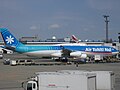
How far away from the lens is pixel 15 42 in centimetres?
7394

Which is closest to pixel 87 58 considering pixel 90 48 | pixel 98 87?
pixel 90 48

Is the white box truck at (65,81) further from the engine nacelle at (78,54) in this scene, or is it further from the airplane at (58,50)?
the airplane at (58,50)

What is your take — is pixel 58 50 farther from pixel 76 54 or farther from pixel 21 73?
pixel 21 73

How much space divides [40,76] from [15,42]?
59990mm

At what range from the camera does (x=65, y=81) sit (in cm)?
1429

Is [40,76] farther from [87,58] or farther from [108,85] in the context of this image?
[87,58]

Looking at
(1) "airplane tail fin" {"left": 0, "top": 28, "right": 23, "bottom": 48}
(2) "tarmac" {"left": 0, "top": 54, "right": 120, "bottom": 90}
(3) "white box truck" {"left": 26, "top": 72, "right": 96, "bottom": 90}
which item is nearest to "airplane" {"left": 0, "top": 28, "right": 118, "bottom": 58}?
(1) "airplane tail fin" {"left": 0, "top": 28, "right": 23, "bottom": 48}

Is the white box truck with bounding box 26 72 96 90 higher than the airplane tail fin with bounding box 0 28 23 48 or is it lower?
lower

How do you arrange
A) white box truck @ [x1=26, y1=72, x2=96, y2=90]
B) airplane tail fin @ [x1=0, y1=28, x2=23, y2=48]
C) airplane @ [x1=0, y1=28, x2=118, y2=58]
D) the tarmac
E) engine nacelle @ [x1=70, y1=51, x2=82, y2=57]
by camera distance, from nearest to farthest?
white box truck @ [x1=26, y1=72, x2=96, y2=90] → the tarmac → engine nacelle @ [x1=70, y1=51, x2=82, y2=57] → airplane @ [x1=0, y1=28, x2=118, y2=58] → airplane tail fin @ [x1=0, y1=28, x2=23, y2=48]

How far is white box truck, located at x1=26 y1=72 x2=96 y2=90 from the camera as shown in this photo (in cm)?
1402

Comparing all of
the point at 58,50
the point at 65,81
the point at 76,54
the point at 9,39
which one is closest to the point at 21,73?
the point at 65,81

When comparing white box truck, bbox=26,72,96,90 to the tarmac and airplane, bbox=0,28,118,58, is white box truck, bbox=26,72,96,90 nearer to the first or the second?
the tarmac

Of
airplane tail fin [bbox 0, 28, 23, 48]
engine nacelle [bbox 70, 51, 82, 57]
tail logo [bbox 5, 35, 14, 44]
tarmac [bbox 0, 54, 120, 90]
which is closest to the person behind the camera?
tarmac [bbox 0, 54, 120, 90]

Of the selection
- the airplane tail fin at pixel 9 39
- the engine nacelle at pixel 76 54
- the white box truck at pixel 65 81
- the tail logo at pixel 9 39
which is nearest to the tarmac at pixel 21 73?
the white box truck at pixel 65 81
